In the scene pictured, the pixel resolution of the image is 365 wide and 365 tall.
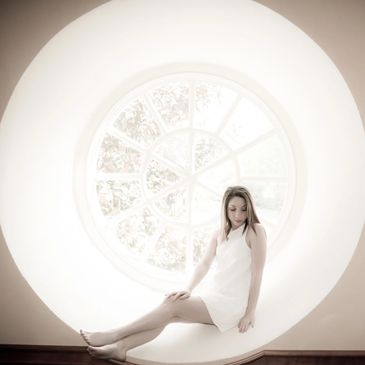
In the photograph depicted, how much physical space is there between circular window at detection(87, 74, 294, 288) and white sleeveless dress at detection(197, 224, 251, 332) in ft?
1.89

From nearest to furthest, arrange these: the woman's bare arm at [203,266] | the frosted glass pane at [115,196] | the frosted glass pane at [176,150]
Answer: the woman's bare arm at [203,266] < the frosted glass pane at [176,150] < the frosted glass pane at [115,196]

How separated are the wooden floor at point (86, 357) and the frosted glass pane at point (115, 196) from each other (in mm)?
1301

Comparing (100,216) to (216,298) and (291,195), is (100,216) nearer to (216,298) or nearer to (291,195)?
(216,298)

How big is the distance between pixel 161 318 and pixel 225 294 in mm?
396

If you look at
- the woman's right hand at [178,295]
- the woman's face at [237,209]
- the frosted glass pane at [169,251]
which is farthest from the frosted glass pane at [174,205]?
the woman's right hand at [178,295]

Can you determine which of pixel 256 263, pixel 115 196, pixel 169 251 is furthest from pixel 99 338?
pixel 115 196

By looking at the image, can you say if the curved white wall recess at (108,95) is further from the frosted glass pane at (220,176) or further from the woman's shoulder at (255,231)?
the frosted glass pane at (220,176)

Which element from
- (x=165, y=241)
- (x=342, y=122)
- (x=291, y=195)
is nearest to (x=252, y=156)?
(x=291, y=195)

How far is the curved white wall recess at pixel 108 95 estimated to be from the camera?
213cm

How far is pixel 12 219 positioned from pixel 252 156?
1927 millimetres

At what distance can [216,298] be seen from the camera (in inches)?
89.2

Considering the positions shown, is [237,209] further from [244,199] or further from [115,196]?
[115,196]

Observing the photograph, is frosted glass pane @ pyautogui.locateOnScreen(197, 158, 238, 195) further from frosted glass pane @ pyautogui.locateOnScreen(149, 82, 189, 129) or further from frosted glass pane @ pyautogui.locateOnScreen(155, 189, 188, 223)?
frosted glass pane @ pyautogui.locateOnScreen(149, 82, 189, 129)

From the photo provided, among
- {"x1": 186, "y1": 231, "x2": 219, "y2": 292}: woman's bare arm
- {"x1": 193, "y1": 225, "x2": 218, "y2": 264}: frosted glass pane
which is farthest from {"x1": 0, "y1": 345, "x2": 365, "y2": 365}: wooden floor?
{"x1": 193, "y1": 225, "x2": 218, "y2": 264}: frosted glass pane
